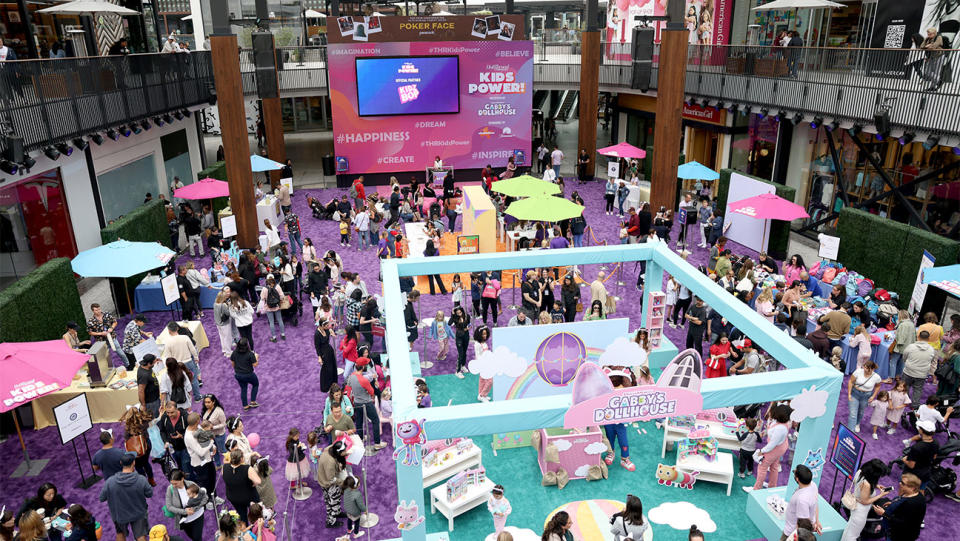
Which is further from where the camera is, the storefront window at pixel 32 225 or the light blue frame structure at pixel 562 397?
the storefront window at pixel 32 225

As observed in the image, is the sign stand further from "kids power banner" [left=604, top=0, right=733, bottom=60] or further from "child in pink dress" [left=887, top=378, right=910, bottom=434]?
"kids power banner" [left=604, top=0, right=733, bottom=60]

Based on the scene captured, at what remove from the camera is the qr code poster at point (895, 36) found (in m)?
18.1

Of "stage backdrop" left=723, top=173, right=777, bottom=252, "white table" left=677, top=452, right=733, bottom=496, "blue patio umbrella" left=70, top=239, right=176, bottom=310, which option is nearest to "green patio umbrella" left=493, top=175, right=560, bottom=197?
"stage backdrop" left=723, top=173, right=777, bottom=252

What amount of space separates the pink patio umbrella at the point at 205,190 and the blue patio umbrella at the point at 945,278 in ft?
57.5

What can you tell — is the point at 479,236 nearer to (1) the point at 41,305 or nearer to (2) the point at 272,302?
(2) the point at 272,302

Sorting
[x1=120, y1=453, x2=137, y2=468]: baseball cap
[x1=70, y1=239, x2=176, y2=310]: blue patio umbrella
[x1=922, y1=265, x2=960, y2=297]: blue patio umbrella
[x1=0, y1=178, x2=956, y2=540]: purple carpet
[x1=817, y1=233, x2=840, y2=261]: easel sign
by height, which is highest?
[x1=70, y1=239, x2=176, y2=310]: blue patio umbrella

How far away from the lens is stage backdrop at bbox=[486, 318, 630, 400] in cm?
1084

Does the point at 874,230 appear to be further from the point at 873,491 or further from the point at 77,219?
the point at 77,219

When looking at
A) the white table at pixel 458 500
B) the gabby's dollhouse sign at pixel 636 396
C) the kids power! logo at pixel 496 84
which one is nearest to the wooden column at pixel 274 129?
the kids power! logo at pixel 496 84

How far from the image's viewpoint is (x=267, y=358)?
13.4 metres

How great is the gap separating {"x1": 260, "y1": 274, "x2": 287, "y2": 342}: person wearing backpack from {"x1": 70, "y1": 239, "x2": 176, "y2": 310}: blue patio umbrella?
2.11 meters

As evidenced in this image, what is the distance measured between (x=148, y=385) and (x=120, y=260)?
14.1 feet

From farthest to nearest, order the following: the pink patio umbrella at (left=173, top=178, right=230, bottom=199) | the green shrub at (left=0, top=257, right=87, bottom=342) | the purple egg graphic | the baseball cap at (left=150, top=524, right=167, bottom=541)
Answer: the pink patio umbrella at (left=173, top=178, right=230, bottom=199), the green shrub at (left=0, top=257, right=87, bottom=342), the purple egg graphic, the baseball cap at (left=150, top=524, right=167, bottom=541)

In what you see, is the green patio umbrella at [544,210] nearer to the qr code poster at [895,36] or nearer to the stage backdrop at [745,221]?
the stage backdrop at [745,221]
